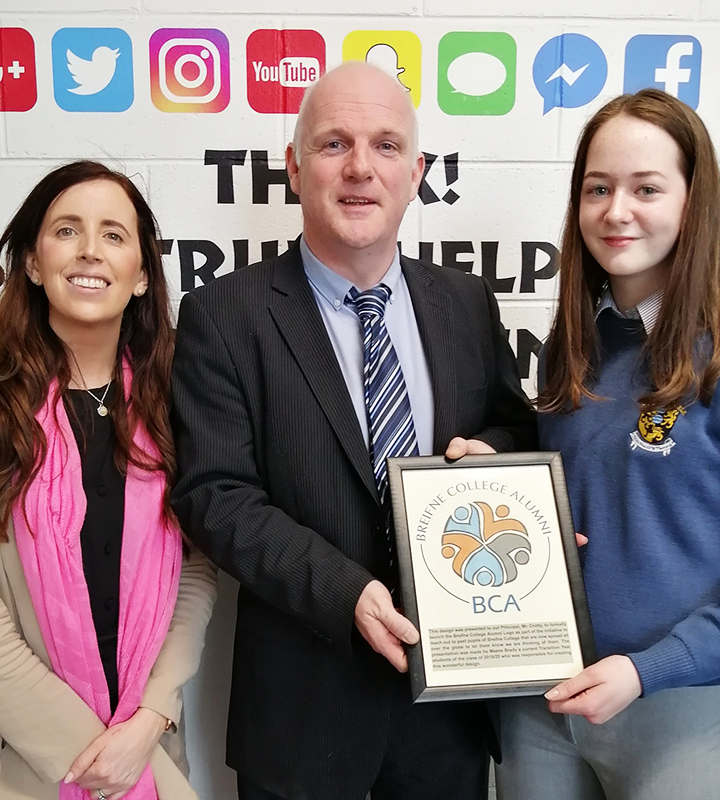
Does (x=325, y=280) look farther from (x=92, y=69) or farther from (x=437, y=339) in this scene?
(x=92, y=69)

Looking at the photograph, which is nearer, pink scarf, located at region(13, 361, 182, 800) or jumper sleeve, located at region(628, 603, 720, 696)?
jumper sleeve, located at region(628, 603, 720, 696)

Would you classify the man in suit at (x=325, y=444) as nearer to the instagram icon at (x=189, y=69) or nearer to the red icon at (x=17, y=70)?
the instagram icon at (x=189, y=69)

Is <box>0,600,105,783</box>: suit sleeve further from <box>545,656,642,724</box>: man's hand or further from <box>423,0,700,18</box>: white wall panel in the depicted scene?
<box>423,0,700,18</box>: white wall panel

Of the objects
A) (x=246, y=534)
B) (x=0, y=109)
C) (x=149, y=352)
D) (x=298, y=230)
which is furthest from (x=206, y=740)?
(x=0, y=109)

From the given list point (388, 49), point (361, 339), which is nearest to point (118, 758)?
point (361, 339)

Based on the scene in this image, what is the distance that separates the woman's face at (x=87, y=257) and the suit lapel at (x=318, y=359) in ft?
0.99

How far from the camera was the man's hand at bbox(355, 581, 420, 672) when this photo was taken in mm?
1139

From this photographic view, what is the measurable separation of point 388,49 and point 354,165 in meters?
0.58

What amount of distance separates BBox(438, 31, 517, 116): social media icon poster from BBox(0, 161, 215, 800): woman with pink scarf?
848mm

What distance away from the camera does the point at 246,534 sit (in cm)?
124

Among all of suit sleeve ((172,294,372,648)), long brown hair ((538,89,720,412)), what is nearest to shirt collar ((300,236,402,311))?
suit sleeve ((172,294,372,648))

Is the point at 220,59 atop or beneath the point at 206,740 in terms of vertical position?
atop

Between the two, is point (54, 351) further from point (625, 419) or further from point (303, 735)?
point (625, 419)

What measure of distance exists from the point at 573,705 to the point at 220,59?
5.29 feet
